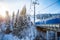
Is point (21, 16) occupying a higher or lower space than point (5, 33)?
higher

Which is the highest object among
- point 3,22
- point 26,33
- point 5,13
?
point 5,13

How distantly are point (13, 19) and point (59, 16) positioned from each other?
682 mm

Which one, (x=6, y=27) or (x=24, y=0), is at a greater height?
(x=24, y=0)

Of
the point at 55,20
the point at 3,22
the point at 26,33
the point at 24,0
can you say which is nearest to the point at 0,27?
the point at 3,22

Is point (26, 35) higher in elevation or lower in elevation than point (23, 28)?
lower

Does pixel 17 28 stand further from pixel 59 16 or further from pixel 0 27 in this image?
pixel 59 16

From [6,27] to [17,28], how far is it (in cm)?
16

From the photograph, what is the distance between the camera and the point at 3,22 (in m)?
2.08

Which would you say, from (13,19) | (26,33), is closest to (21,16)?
(13,19)

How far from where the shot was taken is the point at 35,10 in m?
2.14

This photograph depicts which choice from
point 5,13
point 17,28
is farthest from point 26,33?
point 5,13

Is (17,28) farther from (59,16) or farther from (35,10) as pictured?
(59,16)

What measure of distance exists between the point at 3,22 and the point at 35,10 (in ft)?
1.65

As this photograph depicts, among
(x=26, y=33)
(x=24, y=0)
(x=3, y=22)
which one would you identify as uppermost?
(x=24, y=0)
